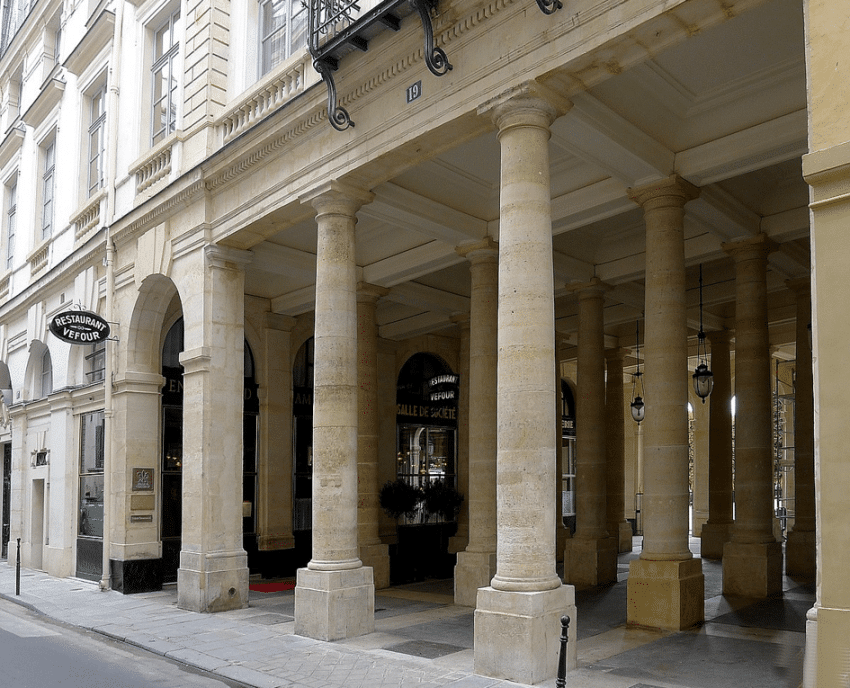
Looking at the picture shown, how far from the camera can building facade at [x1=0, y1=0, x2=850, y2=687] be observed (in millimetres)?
9164

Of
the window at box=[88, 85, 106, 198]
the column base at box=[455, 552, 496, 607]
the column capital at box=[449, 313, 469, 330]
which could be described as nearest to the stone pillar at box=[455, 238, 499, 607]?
the column base at box=[455, 552, 496, 607]

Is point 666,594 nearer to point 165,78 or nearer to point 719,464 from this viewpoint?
point 719,464

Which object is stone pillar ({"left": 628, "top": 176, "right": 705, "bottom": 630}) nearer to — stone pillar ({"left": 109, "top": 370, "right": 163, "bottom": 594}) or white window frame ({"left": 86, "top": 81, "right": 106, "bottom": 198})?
stone pillar ({"left": 109, "top": 370, "right": 163, "bottom": 594})

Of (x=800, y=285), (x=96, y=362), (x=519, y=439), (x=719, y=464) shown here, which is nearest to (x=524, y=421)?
(x=519, y=439)

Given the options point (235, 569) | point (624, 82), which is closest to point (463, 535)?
point (235, 569)

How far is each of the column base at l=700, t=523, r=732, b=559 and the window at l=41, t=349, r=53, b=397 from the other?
1764 cm

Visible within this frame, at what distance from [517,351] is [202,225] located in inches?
309

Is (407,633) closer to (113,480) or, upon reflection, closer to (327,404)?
(327,404)

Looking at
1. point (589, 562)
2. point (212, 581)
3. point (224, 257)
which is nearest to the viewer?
point (212, 581)

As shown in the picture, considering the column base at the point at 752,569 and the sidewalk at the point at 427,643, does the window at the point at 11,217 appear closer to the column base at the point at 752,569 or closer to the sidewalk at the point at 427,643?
the sidewalk at the point at 427,643

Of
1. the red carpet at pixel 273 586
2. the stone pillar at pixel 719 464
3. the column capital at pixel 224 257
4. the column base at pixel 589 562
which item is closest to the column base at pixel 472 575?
the column base at pixel 589 562

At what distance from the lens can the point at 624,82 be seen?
411 inches

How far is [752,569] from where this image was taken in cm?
1417

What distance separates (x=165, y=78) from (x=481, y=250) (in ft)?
26.1
